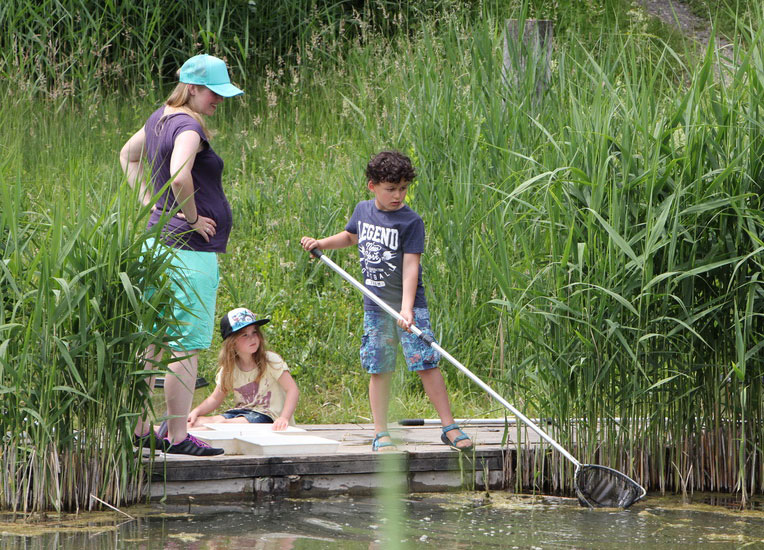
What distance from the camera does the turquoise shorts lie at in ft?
12.6

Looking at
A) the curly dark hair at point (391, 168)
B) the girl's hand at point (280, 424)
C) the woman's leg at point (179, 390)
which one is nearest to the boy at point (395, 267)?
the curly dark hair at point (391, 168)

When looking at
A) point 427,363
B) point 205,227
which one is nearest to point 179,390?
point 205,227

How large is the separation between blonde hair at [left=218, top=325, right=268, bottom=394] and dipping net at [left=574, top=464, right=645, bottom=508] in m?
1.76

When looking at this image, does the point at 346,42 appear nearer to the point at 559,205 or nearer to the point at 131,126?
the point at 131,126

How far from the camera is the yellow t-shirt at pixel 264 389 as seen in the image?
16.3ft

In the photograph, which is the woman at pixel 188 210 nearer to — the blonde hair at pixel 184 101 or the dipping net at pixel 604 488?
the blonde hair at pixel 184 101

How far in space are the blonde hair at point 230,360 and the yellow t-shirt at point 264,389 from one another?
3 centimetres

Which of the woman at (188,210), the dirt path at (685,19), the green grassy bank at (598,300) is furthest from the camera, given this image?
the dirt path at (685,19)

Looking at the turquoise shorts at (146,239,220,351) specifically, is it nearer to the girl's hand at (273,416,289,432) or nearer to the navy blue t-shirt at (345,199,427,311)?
the navy blue t-shirt at (345,199,427,311)

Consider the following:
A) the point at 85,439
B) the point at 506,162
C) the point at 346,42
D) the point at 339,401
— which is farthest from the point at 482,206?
the point at 346,42

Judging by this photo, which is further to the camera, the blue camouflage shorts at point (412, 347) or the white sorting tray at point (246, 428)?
the white sorting tray at point (246, 428)

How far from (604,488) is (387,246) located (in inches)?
54.6

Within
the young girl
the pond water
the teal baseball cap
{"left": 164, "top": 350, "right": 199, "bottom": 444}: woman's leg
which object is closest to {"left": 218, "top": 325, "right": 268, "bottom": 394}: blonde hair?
the young girl

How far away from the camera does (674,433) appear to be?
4.04m
